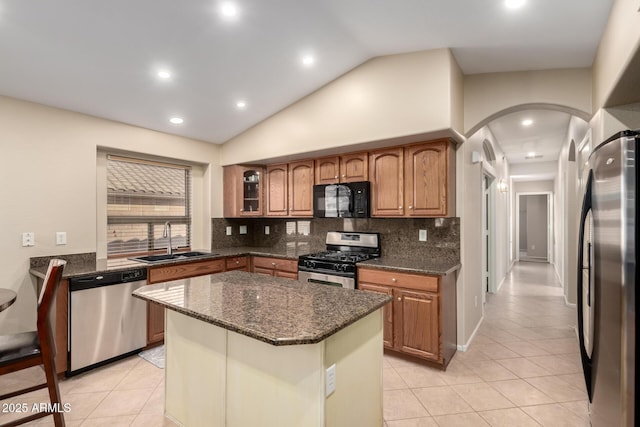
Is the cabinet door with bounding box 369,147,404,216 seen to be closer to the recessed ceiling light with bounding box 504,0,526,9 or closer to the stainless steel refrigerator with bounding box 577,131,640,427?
the recessed ceiling light with bounding box 504,0,526,9

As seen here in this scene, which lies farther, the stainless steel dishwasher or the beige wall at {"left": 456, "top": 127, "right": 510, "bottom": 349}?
the beige wall at {"left": 456, "top": 127, "right": 510, "bottom": 349}

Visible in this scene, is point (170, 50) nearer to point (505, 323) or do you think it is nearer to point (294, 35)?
point (294, 35)

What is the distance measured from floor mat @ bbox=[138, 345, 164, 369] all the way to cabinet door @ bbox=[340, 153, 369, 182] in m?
2.62

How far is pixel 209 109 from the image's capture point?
3666mm

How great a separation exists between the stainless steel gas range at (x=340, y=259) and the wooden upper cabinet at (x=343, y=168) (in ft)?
2.39

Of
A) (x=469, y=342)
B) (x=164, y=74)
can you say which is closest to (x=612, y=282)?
(x=469, y=342)

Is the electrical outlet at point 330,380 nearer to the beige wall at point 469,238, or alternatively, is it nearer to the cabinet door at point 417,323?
the cabinet door at point 417,323

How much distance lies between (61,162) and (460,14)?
375 cm

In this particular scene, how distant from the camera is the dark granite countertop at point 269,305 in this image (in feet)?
4.36

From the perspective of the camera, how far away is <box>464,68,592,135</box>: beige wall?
2.82 meters

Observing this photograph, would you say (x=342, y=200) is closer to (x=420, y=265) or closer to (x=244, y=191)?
(x=420, y=265)

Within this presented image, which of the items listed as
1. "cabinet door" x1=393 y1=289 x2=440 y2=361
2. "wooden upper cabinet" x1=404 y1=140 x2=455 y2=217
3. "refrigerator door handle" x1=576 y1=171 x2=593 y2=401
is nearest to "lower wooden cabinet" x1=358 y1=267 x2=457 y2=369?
"cabinet door" x1=393 y1=289 x2=440 y2=361

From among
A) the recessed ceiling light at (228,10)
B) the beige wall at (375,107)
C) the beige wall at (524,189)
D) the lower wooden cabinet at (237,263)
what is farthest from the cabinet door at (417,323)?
the beige wall at (524,189)

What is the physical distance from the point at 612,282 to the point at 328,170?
2820 mm
